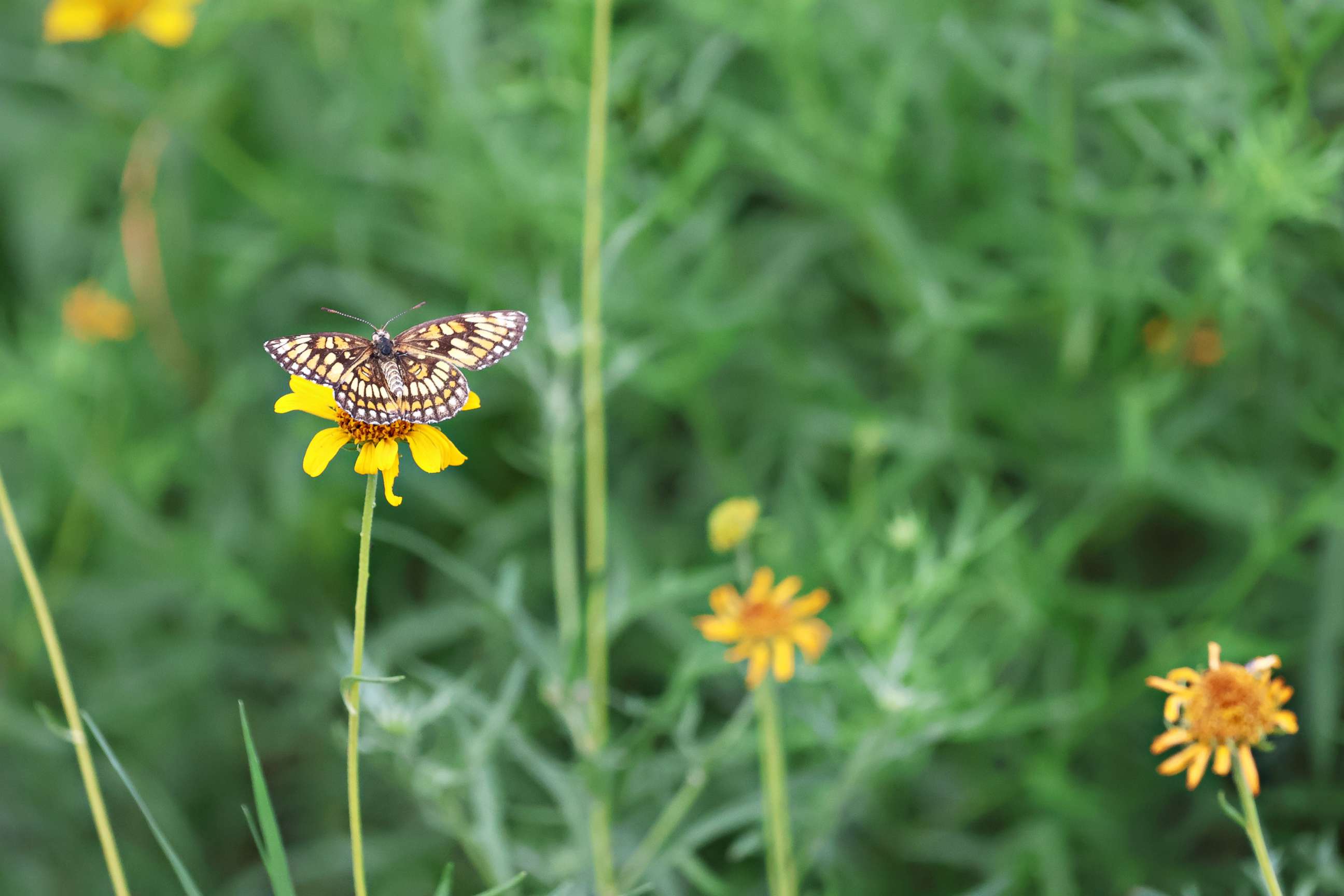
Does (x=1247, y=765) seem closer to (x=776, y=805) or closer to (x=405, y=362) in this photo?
(x=776, y=805)

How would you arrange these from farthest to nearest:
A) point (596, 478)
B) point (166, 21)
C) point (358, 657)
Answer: point (166, 21), point (596, 478), point (358, 657)

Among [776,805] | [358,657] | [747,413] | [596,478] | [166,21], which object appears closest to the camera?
[358,657]

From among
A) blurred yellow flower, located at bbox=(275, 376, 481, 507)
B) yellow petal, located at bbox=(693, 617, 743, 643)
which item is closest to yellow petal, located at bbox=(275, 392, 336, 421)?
blurred yellow flower, located at bbox=(275, 376, 481, 507)

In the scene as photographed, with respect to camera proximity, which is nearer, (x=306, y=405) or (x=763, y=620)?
(x=306, y=405)

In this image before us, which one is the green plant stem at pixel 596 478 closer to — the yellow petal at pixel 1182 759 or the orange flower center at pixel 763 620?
the orange flower center at pixel 763 620

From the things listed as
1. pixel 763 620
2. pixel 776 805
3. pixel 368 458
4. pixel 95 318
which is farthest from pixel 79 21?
pixel 776 805
